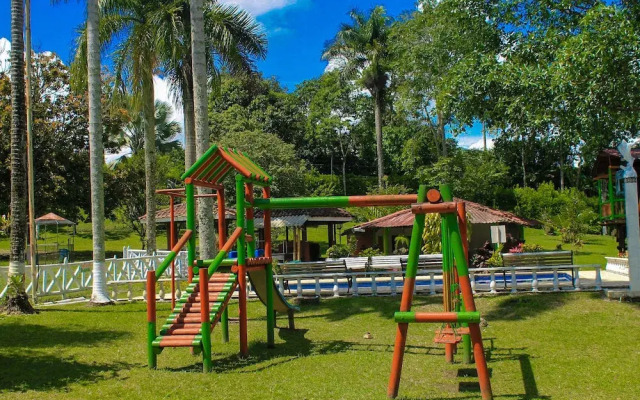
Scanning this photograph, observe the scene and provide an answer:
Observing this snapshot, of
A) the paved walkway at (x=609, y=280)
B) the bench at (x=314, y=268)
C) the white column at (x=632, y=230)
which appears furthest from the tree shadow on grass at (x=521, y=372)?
the paved walkway at (x=609, y=280)

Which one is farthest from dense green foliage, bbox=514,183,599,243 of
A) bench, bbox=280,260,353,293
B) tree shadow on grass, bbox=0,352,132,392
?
tree shadow on grass, bbox=0,352,132,392

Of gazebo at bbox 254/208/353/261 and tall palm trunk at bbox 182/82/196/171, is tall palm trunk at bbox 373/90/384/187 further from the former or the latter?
tall palm trunk at bbox 182/82/196/171

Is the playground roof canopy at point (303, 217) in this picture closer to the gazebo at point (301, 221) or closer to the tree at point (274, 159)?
the gazebo at point (301, 221)

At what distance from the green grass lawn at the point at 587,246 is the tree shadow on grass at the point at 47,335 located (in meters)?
18.9

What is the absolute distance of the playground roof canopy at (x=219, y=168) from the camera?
8992 mm

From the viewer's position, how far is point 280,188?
103 feet

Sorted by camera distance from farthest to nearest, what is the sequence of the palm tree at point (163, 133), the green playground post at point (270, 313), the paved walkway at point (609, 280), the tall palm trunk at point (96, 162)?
the palm tree at point (163, 133) → the paved walkway at point (609, 280) → the tall palm trunk at point (96, 162) → the green playground post at point (270, 313)

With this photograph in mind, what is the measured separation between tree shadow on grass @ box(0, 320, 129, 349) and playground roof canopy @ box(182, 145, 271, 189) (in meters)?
3.30

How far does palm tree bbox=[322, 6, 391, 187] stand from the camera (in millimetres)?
35531

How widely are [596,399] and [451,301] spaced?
2.08 metres

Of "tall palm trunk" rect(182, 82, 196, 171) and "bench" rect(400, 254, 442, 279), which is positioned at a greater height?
"tall palm trunk" rect(182, 82, 196, 171)

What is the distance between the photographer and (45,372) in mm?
7828

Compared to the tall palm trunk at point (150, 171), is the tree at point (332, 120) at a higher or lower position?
higher

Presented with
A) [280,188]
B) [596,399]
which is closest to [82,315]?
[596,399]
